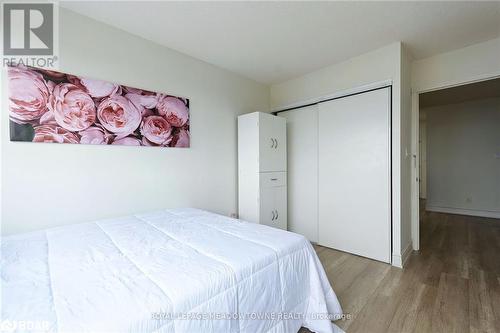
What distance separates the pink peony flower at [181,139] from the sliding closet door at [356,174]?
174 cm

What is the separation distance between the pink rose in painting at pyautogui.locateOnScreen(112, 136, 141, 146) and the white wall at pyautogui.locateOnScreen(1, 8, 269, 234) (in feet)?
0.16

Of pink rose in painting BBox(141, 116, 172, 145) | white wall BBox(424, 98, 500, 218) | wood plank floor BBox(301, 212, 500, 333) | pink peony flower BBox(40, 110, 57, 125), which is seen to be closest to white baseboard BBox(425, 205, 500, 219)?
white wall BBox(424, 98, 500, 218)

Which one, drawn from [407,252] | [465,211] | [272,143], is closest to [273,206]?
[272,143]

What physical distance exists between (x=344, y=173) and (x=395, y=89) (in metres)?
1.07

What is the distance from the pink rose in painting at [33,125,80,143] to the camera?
168 centimetres

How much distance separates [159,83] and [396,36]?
247cm

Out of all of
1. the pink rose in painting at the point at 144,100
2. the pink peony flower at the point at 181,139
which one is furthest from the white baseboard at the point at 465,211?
the pink rose in painting at the point at 144,100

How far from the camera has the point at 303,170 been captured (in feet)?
10.7

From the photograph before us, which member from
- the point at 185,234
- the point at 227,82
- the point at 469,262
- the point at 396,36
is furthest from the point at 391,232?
the point at 227,82

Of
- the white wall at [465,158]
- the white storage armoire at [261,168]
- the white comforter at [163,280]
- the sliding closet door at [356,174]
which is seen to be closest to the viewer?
the white comforter at [163,280]

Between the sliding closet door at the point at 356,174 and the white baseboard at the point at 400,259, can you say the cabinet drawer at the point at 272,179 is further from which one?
the white baseboard at the point at 400,259

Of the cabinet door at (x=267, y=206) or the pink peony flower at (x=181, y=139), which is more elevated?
the pink peony flower at (x=181, y=139)

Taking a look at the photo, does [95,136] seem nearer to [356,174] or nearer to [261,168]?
[261,168]

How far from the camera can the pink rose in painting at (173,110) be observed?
2.34 m
